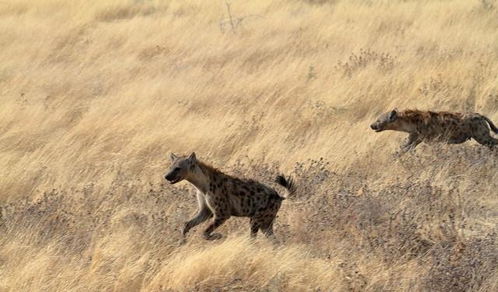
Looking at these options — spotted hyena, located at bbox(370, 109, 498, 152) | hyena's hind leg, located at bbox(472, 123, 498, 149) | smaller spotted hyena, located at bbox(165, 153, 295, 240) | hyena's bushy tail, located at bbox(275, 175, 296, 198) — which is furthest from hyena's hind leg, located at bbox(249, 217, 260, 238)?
hyena's hind leg, located at bbox(472, 123, 498, 149)

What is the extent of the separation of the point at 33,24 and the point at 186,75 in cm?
521

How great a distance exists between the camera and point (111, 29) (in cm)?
1661

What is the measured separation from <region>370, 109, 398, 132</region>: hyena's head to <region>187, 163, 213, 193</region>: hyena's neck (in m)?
3.26

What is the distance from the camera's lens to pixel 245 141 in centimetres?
1008

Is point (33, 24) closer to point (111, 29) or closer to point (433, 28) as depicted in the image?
point (111, 29)

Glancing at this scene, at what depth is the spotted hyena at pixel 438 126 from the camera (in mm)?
9477

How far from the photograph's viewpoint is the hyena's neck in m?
7.05

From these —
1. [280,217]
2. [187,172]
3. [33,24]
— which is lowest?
[33,24]

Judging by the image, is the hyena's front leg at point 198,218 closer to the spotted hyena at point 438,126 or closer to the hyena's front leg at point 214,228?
the hyena's front leg at point 214,228

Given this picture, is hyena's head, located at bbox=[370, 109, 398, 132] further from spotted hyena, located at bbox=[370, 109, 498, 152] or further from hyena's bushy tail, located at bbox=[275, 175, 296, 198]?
hyena's bushy tail, located at bbox=[275, 175, 296, 198]

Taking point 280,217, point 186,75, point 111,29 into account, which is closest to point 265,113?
point 186,75

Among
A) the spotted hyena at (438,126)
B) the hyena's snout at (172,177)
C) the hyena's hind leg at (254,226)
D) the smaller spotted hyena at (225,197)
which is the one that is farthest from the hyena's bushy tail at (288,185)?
the spotted hyena at (438,126)

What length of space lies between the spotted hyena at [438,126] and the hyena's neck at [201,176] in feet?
9.44

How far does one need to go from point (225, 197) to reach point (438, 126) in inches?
139
